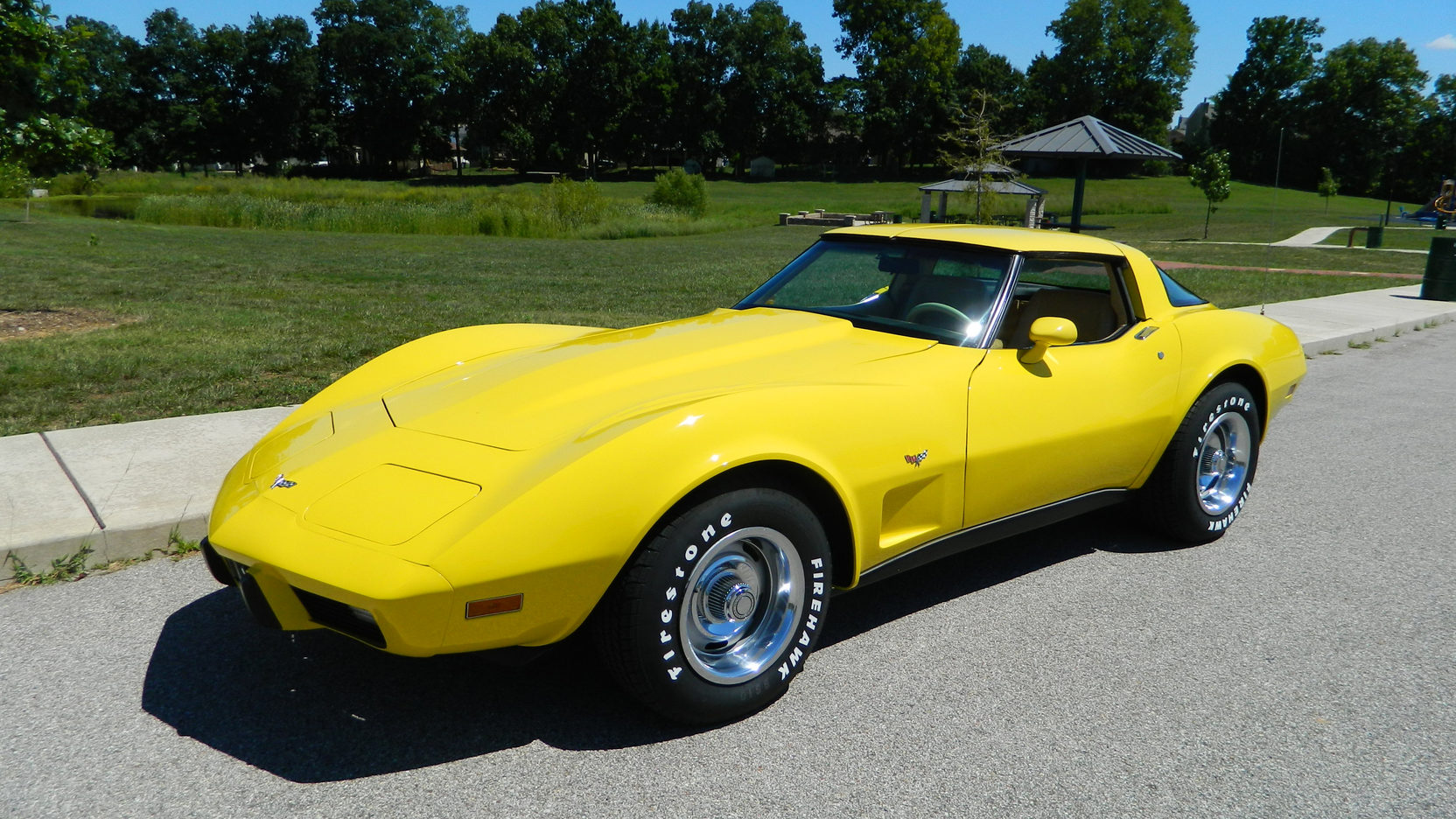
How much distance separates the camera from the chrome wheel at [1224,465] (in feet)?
15.3

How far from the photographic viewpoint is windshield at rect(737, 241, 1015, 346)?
3848 millimetres

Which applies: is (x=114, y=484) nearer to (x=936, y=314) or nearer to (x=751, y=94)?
(x=936, y=314)

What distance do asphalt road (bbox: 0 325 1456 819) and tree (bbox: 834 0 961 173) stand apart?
82.2 m

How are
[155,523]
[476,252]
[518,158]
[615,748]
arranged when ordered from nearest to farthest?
[615,748] < [155,523] < [476,252] < [518,158]

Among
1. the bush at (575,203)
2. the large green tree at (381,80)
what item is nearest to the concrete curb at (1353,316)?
the bush at (575,203)

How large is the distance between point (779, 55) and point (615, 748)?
9394 centimetres

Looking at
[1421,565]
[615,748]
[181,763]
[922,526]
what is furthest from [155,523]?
[1421,565]

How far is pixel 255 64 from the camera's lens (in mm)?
88438

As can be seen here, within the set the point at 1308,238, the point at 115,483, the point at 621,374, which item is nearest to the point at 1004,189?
the point at 1308,238

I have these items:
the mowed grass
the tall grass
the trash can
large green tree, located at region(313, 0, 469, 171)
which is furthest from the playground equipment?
large green tree, located at region(313, 0, 469, 171)

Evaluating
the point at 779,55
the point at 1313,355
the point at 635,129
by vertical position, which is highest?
the point at 779,55

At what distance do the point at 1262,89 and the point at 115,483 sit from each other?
4031 inches

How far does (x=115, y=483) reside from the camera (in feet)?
15.3

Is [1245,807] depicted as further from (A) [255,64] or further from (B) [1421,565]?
(A) [255,64]
